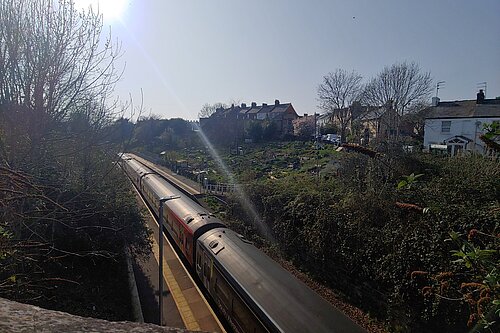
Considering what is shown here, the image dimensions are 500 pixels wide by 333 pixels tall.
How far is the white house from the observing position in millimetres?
25250

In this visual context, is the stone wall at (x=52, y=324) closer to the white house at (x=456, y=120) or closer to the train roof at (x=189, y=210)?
the train roof at (x=189, y=210)

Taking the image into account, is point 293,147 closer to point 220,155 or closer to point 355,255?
point 220,155

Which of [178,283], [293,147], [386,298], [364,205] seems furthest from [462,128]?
[178,283]

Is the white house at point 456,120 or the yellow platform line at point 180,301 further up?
the white house at point 456,120

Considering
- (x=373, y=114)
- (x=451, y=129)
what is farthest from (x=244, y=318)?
(x=373, y=114)

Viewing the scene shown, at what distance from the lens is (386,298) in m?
7.95

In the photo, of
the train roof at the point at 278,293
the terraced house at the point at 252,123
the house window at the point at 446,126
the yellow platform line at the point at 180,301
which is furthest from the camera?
the terraced house at the point at 252,123

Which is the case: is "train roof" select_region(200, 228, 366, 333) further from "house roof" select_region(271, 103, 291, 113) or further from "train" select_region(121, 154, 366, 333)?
"house roof" select_region(271, 103, 291, 113)

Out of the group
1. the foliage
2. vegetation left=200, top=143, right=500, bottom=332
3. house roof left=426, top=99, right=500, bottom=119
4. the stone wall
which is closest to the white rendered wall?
house roof left=426, top=99, right=500, bottom=119

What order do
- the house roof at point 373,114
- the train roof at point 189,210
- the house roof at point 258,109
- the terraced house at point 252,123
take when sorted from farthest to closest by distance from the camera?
the house roof at point 258,109, the terraced house at point 252,123, the house roof at point 373,114, the train roof at point 189,210

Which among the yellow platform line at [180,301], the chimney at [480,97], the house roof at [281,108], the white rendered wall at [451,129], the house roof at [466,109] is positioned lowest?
Answer: the yellow platform line at [180,301]

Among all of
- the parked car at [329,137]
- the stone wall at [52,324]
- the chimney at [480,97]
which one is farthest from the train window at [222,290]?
the parked car at [329,137]

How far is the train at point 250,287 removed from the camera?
17.2ft

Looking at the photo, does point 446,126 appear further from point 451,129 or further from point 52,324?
point 52,324
